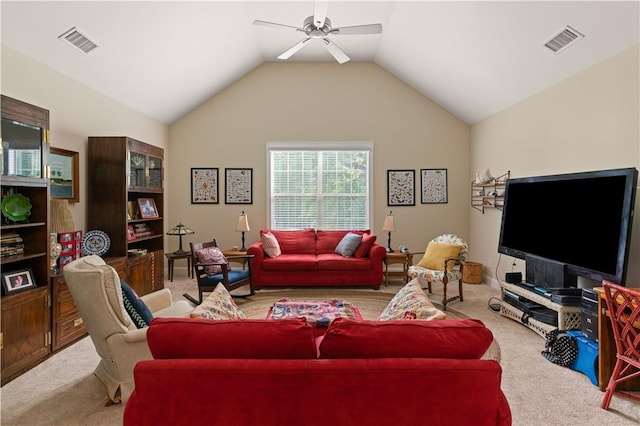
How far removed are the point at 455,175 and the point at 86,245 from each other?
5677 millimetres

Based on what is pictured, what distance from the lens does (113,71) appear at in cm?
420

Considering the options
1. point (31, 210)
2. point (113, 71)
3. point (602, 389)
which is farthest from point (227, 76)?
point (602, 389)

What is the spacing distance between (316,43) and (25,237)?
448 cm

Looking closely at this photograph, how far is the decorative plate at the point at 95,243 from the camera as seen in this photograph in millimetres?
3900

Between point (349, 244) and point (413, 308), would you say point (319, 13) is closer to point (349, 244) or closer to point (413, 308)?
point (413, 308)

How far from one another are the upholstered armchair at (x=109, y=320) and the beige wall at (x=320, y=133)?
408cm

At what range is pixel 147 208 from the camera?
493 cm

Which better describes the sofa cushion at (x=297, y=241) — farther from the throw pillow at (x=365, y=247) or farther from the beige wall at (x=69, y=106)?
the beige wall at (x=69, y=106)

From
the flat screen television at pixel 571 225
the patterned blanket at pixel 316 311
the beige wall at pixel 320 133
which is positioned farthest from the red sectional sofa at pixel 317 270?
the patterned blanket at pixel 316 311

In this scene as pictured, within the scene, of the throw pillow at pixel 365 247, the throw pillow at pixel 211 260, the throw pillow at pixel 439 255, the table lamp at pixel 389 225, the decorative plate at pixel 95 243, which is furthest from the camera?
the table lamp at pixel 389 225

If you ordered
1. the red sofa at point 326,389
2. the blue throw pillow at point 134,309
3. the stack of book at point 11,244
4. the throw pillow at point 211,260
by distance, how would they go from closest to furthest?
the red sofa at point 326,389 → the blue throw pillow at point 134,309 → the stack of book at point 11,244 → the throw pillow at point 211,260

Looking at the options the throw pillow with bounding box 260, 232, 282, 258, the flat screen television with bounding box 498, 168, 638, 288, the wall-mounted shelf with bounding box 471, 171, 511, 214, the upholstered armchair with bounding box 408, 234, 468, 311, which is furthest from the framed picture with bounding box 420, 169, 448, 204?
the throw pillow with bounding box 260, 232, 282, 258


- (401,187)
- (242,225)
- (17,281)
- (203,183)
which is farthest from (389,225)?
(17,281)

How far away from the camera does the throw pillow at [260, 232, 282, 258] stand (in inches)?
215
